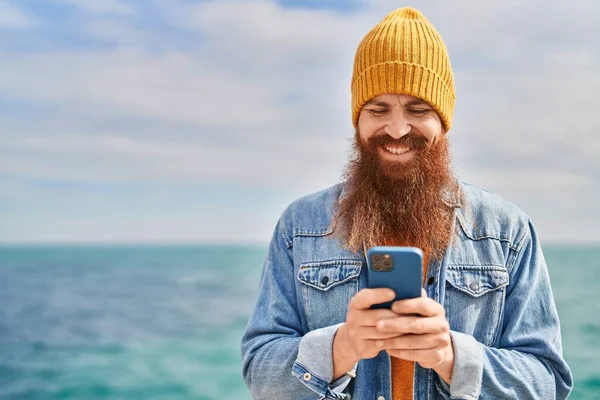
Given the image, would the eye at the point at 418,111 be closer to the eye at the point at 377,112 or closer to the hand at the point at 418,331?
the eye at the point at 377,112

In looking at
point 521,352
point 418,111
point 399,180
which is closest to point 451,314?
point 521,352

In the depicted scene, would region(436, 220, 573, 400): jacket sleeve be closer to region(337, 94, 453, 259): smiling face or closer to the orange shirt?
the orange shirt

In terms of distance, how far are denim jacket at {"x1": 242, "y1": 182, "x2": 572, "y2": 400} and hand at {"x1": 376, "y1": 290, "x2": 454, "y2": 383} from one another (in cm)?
22

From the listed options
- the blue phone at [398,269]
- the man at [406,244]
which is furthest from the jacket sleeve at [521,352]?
the blue phone at [398,269]

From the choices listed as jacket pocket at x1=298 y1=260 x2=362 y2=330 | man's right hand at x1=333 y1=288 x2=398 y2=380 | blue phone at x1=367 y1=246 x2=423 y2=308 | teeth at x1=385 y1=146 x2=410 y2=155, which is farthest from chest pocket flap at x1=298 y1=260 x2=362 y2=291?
blue phone at x1=367 y1=246 x2=423 y2=308

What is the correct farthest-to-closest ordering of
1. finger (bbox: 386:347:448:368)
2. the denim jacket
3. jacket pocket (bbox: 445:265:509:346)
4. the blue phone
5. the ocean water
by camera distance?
the ocean water, jacket pocket (bbox: 445:265:509:346), the denim jacket, finger (bbox: 386:347:448:368), the blue phone

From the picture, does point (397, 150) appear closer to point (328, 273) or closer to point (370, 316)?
point (328, 273)

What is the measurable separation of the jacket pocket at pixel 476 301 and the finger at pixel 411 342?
0.46 metres

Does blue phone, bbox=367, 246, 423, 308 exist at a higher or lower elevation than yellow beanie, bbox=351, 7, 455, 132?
lower

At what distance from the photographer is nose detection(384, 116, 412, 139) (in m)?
2.50

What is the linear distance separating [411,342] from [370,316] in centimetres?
15

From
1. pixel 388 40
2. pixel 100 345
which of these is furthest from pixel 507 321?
pixel 100 345

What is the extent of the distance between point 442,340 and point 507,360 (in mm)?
456

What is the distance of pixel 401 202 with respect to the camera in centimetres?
264
